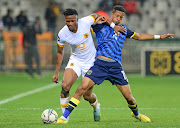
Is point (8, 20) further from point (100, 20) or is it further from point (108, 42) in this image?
point (108, 42)

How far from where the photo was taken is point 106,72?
27.1ft

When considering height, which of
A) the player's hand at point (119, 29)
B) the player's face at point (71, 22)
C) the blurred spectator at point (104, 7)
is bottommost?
the blurred spectator at point (104, 7)

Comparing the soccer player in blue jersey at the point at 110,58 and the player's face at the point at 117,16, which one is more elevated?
the player's face at the point at 117,16

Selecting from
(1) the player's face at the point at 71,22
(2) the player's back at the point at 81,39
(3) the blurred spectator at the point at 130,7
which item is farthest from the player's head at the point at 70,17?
(3) the blurred spectator at the point at 130,7

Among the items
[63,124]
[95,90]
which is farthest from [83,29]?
[95,90]

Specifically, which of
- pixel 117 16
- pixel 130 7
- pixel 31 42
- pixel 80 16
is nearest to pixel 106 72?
pixel 117 16

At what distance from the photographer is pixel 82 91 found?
7.98 meters

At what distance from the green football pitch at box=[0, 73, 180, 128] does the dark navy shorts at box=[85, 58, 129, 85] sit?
741 millimetres

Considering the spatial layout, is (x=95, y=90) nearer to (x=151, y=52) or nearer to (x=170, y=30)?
(x=151, y=52)

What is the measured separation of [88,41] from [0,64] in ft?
44.7

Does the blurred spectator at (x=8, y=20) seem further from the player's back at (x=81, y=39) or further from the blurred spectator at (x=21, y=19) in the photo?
the player's back at (x=81, y=39)

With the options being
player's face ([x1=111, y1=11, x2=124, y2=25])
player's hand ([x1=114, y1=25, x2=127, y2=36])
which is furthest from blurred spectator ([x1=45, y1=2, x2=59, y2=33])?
player's hand ([x1=114, y1=25, x2=127, y2=36])

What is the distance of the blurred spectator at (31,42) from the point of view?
1934 cm

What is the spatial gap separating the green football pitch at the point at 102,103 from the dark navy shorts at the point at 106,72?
74cm
